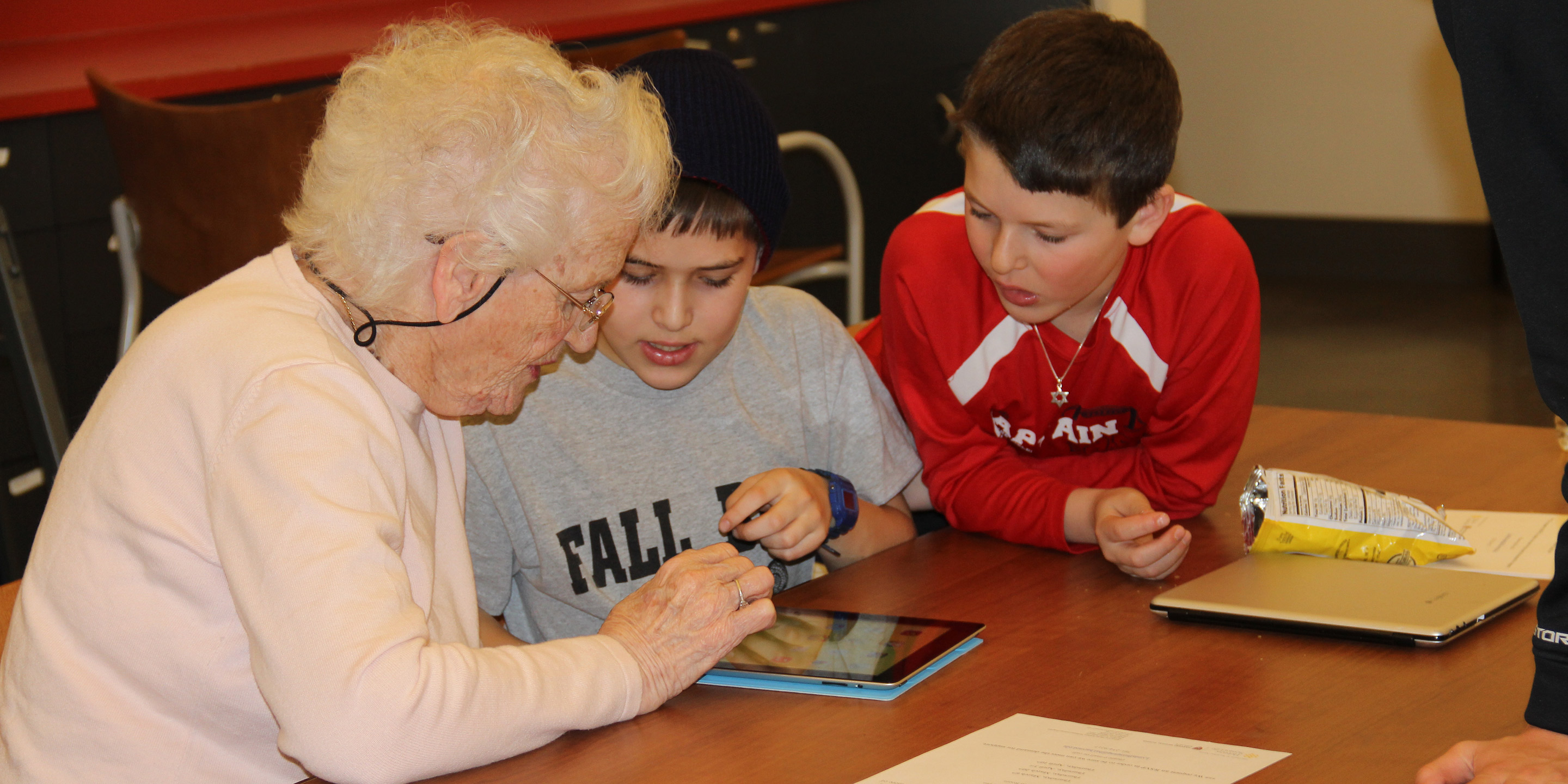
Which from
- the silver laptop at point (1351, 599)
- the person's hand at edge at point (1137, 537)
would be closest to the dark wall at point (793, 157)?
the person's hand at edge at point (1137, 537)

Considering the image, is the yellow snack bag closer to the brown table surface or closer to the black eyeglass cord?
the brown table surface

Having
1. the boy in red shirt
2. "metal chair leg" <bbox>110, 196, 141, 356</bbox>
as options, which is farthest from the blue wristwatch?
"metal chair leg" <bbox>110, 196, 141, 356</bbox>

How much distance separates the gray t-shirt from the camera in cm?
146

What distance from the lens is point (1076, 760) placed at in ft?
2.96

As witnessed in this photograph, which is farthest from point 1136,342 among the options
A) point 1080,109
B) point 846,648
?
point 846,648

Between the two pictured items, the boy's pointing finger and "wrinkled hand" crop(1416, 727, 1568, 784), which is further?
the boy's pointing finger

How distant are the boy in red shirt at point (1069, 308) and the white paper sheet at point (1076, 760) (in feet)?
1.33

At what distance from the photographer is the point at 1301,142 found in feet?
18.1

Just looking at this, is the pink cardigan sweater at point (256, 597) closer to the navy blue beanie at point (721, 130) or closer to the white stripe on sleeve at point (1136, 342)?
the navy blue beanie at point (721, 130)

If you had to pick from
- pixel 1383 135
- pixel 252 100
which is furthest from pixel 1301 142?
pixel 252 100

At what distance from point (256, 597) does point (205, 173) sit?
1.73m

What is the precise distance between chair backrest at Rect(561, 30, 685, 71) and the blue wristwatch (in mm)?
1204

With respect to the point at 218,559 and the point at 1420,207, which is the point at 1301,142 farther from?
the point at 218,559

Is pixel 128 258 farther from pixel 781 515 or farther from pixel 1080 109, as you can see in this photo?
pixel 1080 109
